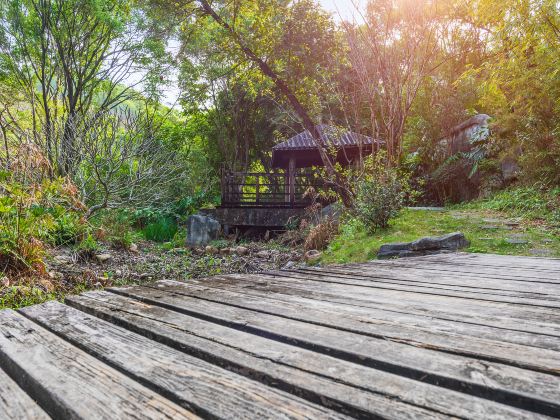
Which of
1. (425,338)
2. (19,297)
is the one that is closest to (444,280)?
(425,338)

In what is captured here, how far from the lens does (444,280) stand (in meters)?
2.67

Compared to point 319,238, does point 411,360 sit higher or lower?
higher

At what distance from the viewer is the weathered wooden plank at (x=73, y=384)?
2.74 ft

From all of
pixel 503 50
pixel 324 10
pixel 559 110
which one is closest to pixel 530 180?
pixel 559 110

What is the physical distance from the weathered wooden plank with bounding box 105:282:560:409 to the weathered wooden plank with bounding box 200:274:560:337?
0.49 metres

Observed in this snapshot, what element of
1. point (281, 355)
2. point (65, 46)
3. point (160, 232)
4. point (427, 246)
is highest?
point (65, 46)

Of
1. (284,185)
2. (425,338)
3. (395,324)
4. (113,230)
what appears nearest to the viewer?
(425,338)

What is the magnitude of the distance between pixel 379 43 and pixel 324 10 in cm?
237

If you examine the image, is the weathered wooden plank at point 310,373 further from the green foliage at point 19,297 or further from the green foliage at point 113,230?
the green foliage at point 113,230

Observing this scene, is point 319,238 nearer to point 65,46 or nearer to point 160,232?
point 160,232

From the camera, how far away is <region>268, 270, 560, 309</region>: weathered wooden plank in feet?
6.54

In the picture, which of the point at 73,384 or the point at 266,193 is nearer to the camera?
the point at 73,384

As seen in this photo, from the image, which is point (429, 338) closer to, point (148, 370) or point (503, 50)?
point (148, 370)

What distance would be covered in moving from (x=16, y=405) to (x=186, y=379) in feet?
1.22
